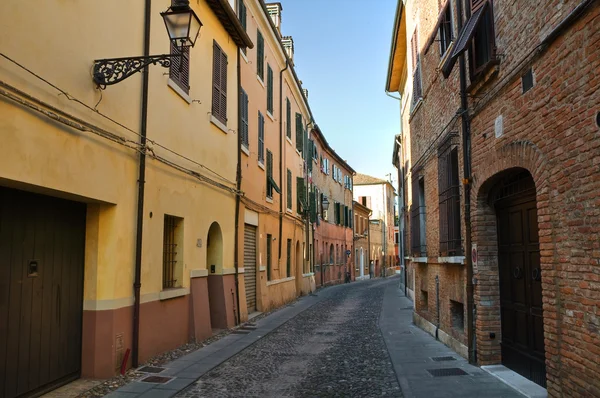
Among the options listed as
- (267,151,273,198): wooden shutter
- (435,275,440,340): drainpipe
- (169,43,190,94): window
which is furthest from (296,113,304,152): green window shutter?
(435,275,440,340): drainpipe

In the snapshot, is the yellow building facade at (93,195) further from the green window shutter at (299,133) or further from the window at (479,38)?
the green window shutter at (299,133)

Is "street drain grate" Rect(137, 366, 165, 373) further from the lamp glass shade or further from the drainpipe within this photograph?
the drainpipe

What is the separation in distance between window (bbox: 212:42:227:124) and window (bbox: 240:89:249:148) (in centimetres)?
155

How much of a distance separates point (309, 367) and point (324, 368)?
0.84ft

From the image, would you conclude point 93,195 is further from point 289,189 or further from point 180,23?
point 289,189

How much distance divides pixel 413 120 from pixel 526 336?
7.86m

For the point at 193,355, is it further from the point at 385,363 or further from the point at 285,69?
the point at 285,69

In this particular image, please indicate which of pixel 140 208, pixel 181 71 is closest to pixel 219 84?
pixel 181 71

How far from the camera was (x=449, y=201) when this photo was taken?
8945 mm

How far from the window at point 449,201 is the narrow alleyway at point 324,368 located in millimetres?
1859

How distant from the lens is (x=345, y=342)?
1073 centimetres

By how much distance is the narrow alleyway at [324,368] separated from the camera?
661 centimetres

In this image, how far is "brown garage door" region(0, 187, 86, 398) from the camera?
562cm

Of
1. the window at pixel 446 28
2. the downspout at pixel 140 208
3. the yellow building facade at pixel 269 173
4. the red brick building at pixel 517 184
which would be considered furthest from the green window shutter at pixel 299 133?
the downspout at pixel 140 208
